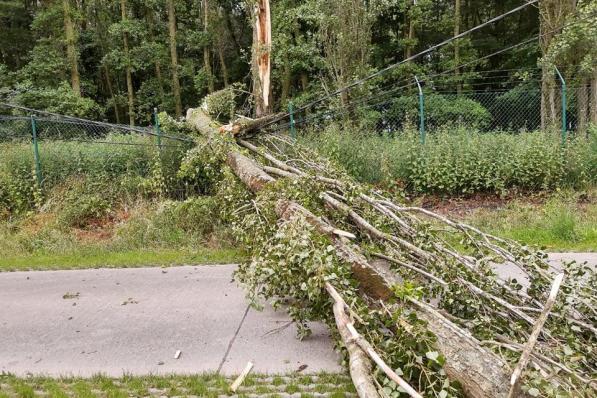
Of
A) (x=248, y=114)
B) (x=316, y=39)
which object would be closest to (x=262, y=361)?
(x=248, y=114)

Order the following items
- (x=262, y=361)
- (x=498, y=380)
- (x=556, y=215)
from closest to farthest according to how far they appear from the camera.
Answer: (x=498, y=380) → (x=262, y=361) → (x=556, y=215)

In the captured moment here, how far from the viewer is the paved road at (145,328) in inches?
130

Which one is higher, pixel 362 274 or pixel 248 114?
pixel 248 114

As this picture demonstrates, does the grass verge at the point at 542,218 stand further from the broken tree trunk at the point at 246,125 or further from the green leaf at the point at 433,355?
the green leaf at the point at 433,355

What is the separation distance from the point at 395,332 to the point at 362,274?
583 mm

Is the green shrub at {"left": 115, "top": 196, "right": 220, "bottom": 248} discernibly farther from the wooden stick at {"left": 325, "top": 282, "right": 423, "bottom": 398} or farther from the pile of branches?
the wooden stick at {"left": 325, "top": 282, "right": 423, "bottom": 398}

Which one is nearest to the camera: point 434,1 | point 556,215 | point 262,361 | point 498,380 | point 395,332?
point 498,380

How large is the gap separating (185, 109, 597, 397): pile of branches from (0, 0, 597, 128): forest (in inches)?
296

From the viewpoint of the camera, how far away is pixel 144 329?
3.92 m

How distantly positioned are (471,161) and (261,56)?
149 inches

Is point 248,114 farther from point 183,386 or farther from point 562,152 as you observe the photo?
point 183,386

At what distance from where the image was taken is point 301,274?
10.3ft

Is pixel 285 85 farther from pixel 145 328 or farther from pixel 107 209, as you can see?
pixel 145 328

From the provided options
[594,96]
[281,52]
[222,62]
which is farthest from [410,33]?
[594,96]
